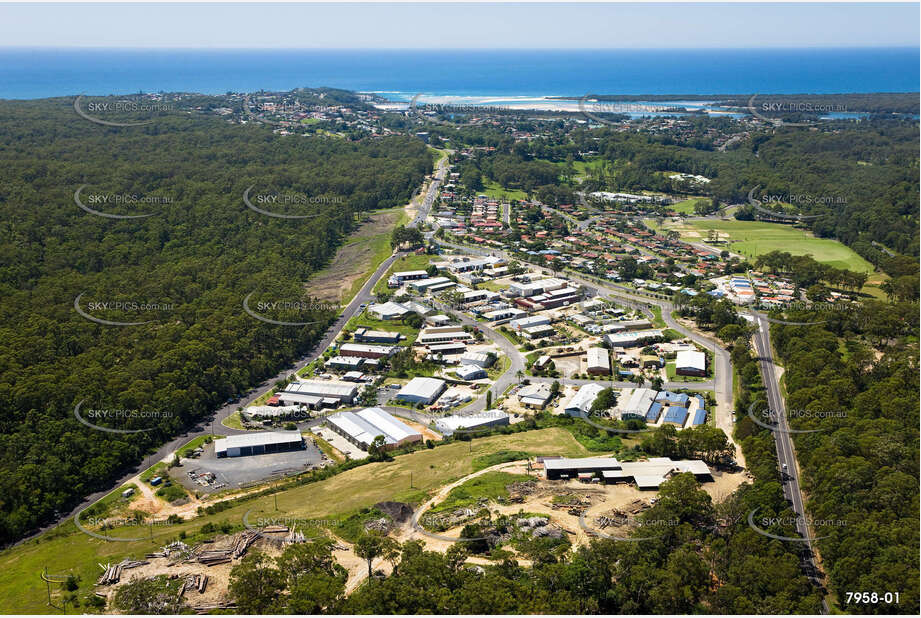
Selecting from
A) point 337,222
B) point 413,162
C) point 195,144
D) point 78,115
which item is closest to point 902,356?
point 337,222

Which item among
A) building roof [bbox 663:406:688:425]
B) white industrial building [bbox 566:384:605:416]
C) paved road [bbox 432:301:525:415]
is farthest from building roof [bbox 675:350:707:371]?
paved road [bbox 432:301:525:415]

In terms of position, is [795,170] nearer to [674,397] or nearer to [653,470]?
[674,397]

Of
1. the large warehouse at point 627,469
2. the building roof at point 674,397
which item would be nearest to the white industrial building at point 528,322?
the building roof at point 674,397

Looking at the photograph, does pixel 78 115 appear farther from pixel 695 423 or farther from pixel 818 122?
pixel 818 122

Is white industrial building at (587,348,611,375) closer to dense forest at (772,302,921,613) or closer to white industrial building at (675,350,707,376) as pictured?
white industrial building at (675,350,707,376)

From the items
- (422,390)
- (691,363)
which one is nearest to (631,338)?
(691,363)

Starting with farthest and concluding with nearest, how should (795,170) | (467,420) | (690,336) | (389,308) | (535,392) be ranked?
(795,170) < (389,308) < (690,336) < (535,392) < (467,420)
